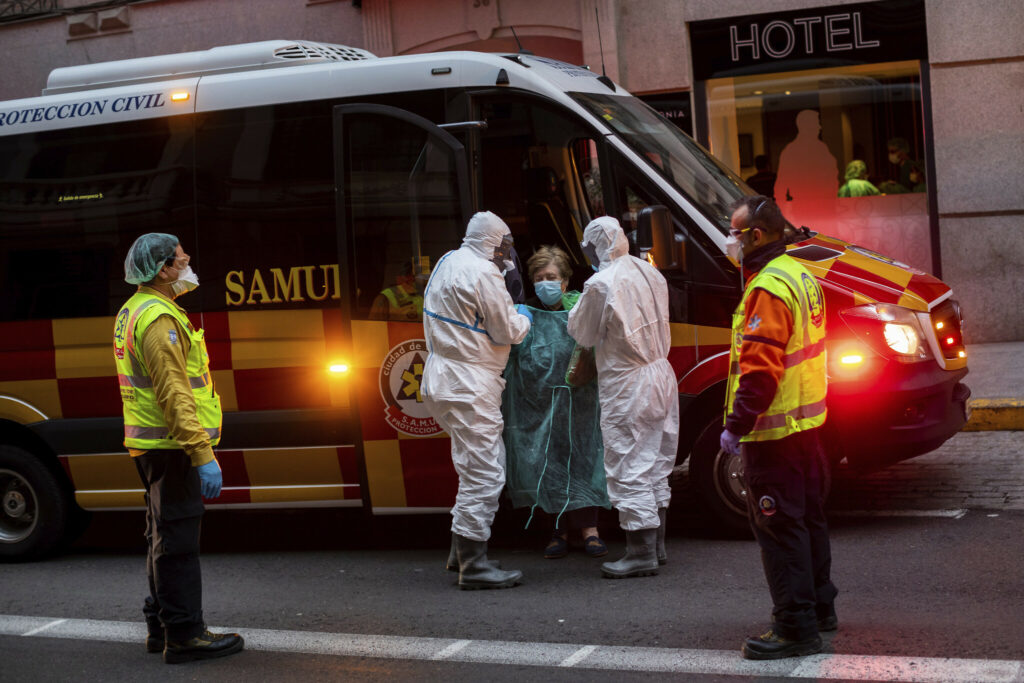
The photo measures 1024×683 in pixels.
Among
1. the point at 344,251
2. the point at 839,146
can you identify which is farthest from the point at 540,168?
the point at 839,146

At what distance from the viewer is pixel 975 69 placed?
12188mm

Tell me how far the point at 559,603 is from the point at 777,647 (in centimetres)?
134

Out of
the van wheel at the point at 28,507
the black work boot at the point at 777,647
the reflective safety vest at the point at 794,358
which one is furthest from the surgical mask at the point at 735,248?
the van wheel at the point at 28,507

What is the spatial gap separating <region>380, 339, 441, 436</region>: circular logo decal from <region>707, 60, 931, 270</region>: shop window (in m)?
6.57

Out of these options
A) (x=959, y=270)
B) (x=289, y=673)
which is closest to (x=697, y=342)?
(x=289, y=673)

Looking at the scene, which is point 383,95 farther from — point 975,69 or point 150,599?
point 975,69

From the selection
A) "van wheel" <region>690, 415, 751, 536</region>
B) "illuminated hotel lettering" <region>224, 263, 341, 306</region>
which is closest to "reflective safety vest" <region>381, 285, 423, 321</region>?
"illuminated hotel lettering" <region>224, 263, 341, 306</region>

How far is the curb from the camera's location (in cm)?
897

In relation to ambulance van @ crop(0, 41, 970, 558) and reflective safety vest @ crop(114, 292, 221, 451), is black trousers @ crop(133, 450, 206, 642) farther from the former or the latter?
ambulance van @ crop(0, 41, 970, 558)

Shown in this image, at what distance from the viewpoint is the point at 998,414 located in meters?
9.02

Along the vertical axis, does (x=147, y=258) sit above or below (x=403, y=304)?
above

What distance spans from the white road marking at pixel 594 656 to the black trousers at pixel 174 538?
0.37 m

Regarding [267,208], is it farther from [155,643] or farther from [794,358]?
[794,358]

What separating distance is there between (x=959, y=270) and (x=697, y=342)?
6.57 meters
